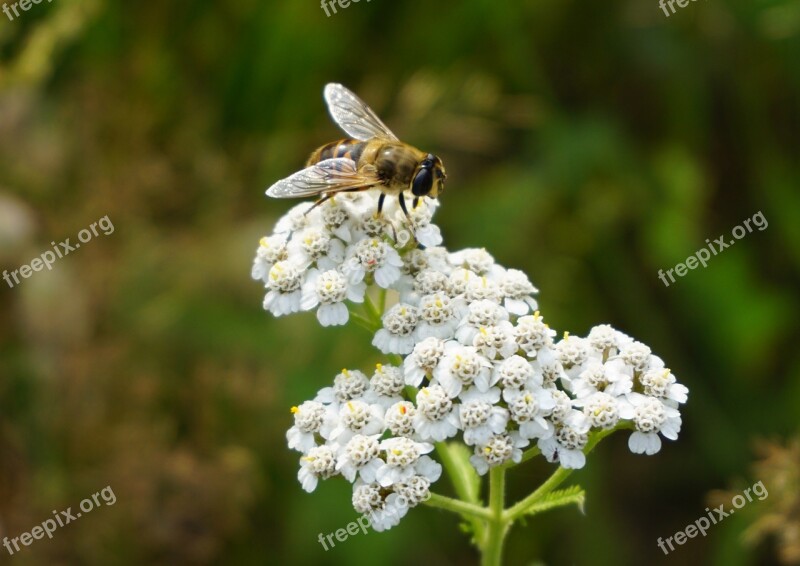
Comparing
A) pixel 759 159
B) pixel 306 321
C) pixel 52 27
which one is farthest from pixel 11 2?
pixel 759 159

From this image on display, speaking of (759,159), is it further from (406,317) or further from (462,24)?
(406,317)

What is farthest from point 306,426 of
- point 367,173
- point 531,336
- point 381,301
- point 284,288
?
point 367,173

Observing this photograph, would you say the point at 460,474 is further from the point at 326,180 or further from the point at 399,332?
the point at 326,180

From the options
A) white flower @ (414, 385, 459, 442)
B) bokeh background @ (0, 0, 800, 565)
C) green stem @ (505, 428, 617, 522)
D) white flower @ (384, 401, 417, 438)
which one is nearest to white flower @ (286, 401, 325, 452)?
white flower @ (384, 401, 417, 438)

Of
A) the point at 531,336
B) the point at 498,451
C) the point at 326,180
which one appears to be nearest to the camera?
the point at 498,451

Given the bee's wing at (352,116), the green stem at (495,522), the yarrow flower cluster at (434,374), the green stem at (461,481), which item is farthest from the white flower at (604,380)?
the bee's wing at (352,116)

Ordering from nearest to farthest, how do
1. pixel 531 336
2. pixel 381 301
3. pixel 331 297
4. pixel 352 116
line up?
pixel 531 336 → pixel 331 297 → pixel 381 301 → pixel 352 116

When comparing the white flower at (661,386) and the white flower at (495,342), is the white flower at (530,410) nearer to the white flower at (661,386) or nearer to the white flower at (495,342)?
the white flower at (495,342)
